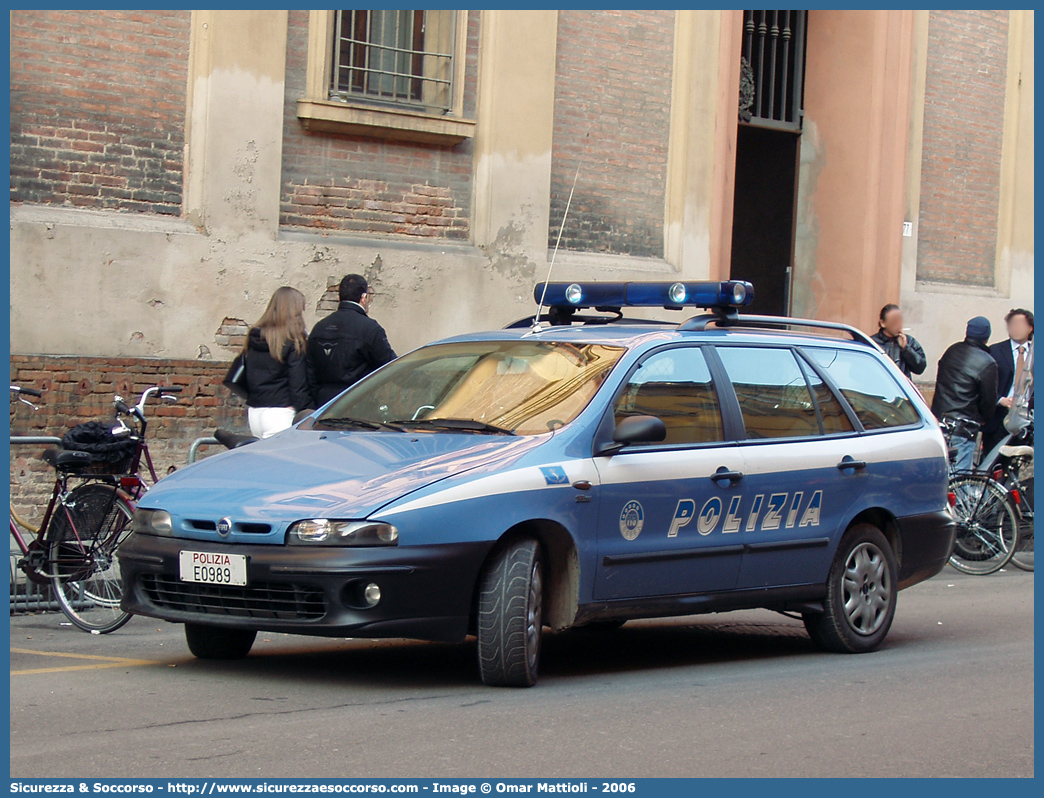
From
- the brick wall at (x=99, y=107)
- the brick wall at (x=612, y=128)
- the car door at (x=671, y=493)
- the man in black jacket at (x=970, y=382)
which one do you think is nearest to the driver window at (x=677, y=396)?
the car door at (x=671, y=493)

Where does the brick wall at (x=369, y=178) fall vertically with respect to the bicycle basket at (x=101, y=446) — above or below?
A: above

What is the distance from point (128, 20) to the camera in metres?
13.1

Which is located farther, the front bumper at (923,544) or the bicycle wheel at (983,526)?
the bicycle wheel at (983,526)

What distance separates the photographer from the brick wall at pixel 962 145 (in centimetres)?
1964

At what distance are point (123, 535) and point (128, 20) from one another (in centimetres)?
612

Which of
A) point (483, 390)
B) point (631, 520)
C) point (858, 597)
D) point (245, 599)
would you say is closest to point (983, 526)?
point (858, 597)

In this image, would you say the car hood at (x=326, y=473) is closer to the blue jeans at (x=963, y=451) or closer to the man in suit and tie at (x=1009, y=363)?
the blue jeans at (x=963, y=451)

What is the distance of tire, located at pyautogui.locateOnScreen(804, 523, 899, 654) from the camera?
8.19m

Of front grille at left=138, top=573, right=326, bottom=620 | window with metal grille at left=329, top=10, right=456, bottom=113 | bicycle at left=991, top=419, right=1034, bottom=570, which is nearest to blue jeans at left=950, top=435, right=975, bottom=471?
bicycle at left=991, top=419, right=1034, bottom=570

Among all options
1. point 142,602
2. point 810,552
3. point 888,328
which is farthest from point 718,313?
point 888,328

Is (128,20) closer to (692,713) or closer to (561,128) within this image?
(561,128)

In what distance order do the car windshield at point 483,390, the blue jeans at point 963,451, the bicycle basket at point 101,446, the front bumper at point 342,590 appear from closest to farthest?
the front bumper at point 342,590, the car windshield at point 483,390, the bicycle basket at point 101,446, the blue jeans at point 963,451

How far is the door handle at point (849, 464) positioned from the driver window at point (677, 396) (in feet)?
2.82

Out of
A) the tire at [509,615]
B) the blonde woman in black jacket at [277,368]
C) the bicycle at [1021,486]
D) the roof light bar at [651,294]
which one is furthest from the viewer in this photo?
the bicycle at [1021,486]
